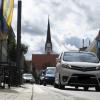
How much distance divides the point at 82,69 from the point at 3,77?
3.64 meters

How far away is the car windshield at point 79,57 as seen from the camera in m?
21.3

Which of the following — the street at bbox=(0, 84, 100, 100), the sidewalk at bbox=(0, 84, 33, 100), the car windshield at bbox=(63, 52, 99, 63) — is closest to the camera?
the sidewalk at bbox=(0, 84, 33, 100)

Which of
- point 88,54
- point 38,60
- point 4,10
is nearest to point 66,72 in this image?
point 88,54

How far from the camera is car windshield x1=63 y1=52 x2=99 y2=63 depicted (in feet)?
70.0

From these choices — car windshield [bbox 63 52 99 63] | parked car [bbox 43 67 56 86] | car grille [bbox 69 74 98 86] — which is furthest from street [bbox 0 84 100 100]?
parked car [bbox 43 67 56 86]

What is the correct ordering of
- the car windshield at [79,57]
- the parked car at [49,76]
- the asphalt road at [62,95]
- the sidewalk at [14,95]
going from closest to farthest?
the sidewalk at [14,95] < the asphalt road at [62,95] < the car windshield at [79,57] < the parked car at [49,76]

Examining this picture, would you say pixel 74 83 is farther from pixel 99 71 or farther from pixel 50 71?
pixel 50 71

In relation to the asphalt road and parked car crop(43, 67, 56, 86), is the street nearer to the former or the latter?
the asphalt road

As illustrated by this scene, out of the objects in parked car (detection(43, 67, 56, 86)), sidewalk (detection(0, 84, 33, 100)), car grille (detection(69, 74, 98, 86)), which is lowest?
parked car (detection(43, 67, 56, 86))

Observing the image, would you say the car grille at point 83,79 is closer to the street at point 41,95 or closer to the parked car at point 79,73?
the parked car at point 79,73

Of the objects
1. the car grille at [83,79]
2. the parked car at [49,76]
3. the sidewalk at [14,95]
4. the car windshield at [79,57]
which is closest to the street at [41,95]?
Answer: the sidewalk at [14,95]

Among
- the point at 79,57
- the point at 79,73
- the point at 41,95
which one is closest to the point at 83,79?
the point at 79,73

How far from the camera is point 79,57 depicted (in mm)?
21453

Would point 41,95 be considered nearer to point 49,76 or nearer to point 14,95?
point 14,95
